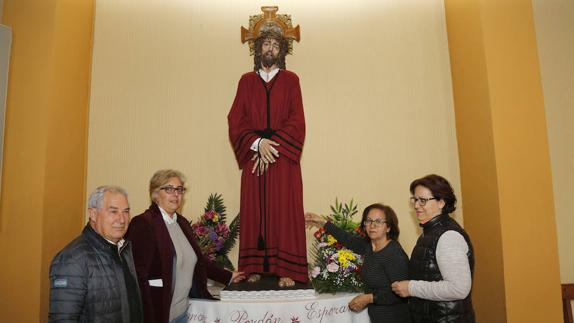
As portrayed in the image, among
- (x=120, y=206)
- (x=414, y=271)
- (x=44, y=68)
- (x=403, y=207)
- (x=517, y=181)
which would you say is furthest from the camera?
(x=403, y=207)

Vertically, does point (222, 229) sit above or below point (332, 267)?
above

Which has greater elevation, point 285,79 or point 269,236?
point 285,79

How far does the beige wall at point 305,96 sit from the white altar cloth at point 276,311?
1.28 meters

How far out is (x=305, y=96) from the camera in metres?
4.65

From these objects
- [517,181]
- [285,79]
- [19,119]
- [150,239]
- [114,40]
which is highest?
[114,40]

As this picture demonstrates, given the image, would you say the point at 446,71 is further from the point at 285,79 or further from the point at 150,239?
the point at 150,239

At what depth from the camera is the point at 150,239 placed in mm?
2846

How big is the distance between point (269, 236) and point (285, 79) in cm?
129

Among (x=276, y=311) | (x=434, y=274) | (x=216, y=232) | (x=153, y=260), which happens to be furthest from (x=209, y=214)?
(x=434, y=274)

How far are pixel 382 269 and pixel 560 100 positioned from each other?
236 cm

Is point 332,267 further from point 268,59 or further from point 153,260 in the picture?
point 268,59

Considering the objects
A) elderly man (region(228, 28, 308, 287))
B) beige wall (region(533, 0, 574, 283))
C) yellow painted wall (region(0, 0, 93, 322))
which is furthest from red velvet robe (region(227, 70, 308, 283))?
beige wall (region(533, 0, 574, 283))

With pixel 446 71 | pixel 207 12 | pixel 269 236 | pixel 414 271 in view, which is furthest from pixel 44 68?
pixel 446 71

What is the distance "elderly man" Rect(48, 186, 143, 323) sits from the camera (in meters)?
2.10
